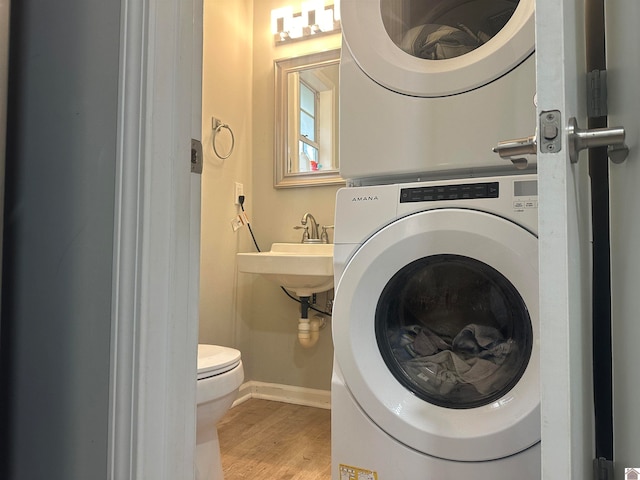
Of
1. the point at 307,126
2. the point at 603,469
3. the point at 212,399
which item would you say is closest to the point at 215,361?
the point at 212,399

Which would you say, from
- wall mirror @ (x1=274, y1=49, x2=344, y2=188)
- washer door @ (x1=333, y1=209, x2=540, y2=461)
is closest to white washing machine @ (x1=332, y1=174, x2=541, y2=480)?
washer door @ (x1=333, y1=209, x2=540, y2=461)

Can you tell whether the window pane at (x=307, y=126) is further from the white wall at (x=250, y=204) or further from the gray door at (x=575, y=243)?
the gray door at (x=575, y=243)

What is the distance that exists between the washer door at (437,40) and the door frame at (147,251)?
0.65m

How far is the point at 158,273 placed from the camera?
657mm

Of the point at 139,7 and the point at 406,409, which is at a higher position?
the point at 139,7

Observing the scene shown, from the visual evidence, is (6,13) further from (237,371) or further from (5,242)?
(237,371)

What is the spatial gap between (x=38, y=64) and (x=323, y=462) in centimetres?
150

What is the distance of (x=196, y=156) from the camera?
28.9 inches

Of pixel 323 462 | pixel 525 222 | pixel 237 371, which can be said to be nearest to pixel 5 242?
pixel 237 371

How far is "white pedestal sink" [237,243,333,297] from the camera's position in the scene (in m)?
1.72

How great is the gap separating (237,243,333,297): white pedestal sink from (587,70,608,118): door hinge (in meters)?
1.14

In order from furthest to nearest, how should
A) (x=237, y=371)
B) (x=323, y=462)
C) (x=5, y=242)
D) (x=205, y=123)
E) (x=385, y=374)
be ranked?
1. (x=205, y=123)
2. (x=323, y=462)
3. (x=237, y=371)
4. (x=385, y=374)
5. (x=5, y=242)

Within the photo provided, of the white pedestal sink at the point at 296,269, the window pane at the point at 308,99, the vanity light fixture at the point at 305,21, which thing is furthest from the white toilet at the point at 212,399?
the vanity light fixture at the point at 305,21

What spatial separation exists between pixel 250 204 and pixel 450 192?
1.51 metres
